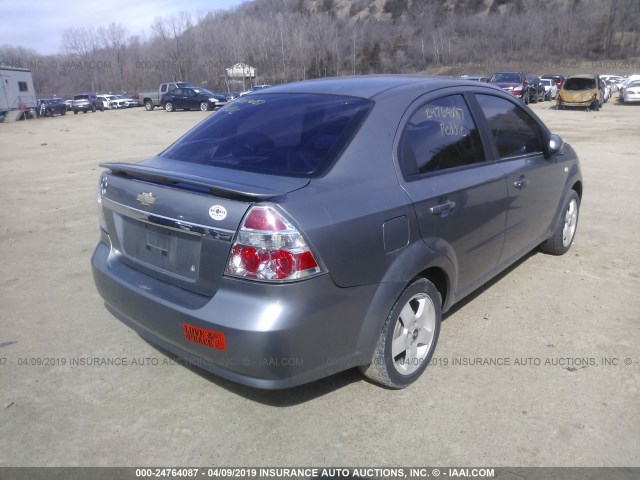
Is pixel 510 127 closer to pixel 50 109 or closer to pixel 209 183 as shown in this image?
pixel 209 183

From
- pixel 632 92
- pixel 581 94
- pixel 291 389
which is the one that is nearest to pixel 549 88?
pixel 632 92

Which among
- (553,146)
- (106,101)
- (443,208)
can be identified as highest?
(106,101)

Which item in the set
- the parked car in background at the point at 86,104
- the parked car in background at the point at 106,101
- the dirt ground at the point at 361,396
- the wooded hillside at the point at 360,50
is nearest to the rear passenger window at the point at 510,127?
the dirt ground at the point at 361,396

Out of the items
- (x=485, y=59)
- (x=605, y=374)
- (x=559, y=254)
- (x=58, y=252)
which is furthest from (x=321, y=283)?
(x=485, y=59)

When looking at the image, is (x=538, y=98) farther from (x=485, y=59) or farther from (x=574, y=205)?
(x=485, y=59)

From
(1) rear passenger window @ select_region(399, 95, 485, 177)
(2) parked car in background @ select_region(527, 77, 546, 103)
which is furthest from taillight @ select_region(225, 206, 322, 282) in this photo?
(2) parked car in background @ select_region(527, 77, 546, 103)

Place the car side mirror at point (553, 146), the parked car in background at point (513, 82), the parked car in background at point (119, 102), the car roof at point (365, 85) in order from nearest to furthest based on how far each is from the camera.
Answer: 1. the car roof at point (365, 85)
2. the car side mirror at point (553, 146)
3. the parked car in background at point (513, 82)
4. the parked car in background at point (119, 102)

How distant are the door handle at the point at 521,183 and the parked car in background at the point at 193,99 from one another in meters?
32.1

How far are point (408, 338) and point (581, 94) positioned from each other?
92.6ft

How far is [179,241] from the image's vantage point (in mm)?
2689

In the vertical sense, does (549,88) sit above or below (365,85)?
below

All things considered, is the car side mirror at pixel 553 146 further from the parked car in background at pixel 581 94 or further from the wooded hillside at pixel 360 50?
the wooded hillside at pixel 360 50

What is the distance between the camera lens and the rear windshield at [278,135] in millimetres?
2867

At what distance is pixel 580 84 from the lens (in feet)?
90.6
